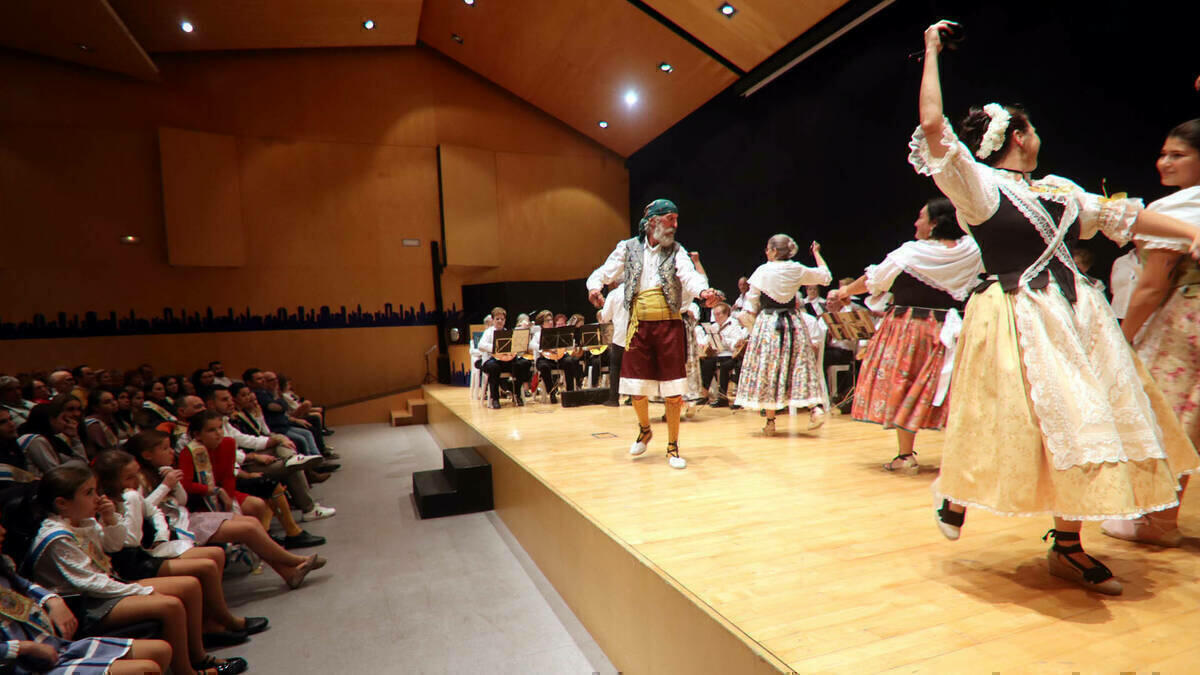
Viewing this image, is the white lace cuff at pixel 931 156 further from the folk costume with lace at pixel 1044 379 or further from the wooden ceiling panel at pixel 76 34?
the wooden ceiling panel at pixel 76 34

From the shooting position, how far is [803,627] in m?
1.46

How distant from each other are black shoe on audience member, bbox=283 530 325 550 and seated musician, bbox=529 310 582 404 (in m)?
3.26

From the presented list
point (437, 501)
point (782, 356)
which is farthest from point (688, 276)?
point (437, 501)

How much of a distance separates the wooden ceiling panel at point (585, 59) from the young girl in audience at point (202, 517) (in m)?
6.83

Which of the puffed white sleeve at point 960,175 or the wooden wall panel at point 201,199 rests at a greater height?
the wooden wall panel at point 201,199

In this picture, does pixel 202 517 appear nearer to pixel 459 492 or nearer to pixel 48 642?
pixel 48 642

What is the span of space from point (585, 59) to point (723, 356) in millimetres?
5118

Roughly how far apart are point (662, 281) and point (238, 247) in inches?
321

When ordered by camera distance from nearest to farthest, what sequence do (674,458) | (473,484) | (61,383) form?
(674,458) < (473,484) < (61,383)

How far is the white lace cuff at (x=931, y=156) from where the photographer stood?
1.47 meters

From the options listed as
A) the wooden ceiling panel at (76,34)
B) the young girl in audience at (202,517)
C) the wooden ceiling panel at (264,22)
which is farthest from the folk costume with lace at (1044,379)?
the wooden ceiling panel at (76,34)

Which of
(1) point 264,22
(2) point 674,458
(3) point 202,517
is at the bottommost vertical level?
(3) point 202,517

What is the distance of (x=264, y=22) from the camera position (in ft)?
26.6

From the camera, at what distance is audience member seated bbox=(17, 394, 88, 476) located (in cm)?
317
